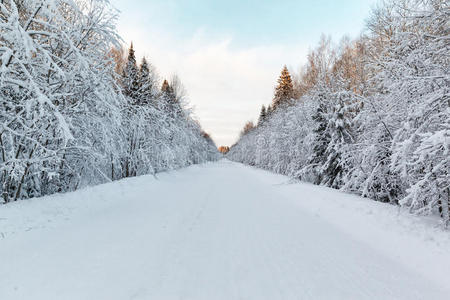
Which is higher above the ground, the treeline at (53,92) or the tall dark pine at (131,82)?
the tall dark pine at (131,82)

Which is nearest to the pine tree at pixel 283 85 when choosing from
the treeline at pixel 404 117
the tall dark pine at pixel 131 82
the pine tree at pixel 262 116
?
the pine tree at pixel 262 116

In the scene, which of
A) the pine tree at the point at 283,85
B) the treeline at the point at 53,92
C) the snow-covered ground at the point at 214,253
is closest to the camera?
the snow-covered ground at the point at 214,253

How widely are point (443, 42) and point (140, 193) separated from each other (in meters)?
10.8

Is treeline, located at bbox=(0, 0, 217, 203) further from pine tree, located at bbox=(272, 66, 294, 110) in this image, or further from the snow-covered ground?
pine tree, located at bbox=(272, 66, 294, 110)

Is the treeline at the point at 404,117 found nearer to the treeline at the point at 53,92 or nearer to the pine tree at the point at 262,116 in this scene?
the treeline at the point at 53,92

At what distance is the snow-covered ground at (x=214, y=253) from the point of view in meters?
2.78

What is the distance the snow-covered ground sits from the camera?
2.78 m

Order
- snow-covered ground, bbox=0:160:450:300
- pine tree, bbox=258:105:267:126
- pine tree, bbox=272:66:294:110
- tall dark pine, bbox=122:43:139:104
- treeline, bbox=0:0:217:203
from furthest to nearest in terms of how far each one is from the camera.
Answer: pine tree, bbox=258:105:267:126 → pine tree, bbox=272:66:294:110 → tall dark pine, bbox=122:43:139:104 → treeline, bbox=0:0:217:203 → snow-covered ground, bbox=0:160:450:300

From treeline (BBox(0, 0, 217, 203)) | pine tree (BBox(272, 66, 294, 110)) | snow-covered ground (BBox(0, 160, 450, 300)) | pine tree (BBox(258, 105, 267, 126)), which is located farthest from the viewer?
pine tree (BBox(258, 105, 267, 126))

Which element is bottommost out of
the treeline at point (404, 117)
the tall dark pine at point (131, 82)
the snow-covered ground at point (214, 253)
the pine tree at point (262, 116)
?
the snow-covered ground at point (214, 253)

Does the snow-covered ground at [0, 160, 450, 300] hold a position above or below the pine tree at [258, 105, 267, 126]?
below

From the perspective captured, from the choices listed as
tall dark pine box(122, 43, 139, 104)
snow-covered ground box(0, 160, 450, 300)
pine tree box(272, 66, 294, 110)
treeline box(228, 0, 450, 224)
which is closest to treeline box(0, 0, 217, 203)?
snow-covered ground box(0, 160, 450, 300)

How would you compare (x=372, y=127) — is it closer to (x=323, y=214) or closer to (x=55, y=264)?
(x=323, y=214)

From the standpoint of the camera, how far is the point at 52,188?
7.32 metres
